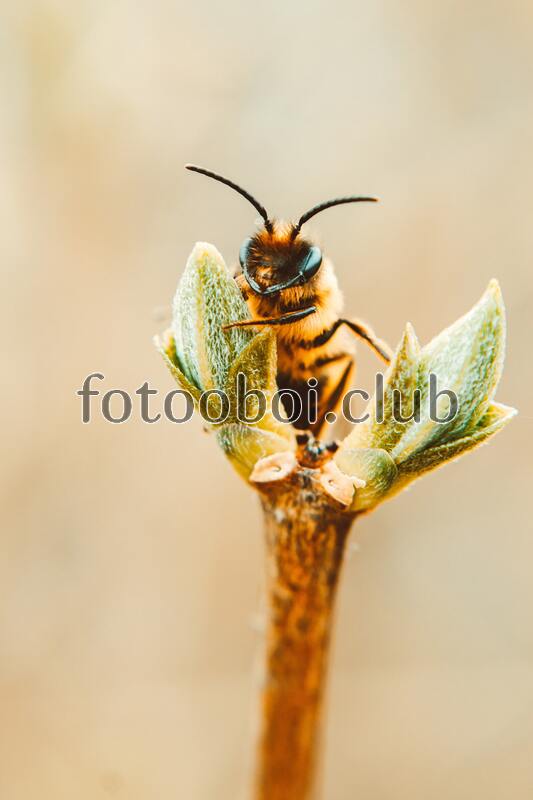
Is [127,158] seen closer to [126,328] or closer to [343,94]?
[126,328]

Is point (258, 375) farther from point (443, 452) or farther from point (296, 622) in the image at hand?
point (296, 622)

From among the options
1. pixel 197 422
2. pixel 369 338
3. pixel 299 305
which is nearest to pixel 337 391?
pixel 369 338

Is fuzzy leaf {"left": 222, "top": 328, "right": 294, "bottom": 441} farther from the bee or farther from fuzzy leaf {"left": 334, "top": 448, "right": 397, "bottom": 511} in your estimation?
the bee

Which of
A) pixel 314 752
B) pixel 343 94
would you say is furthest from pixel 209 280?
pixel 343 94

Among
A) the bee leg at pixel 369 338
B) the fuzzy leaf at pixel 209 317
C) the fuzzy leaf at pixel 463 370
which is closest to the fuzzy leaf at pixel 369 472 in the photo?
the fuzzy leaf at pixel 463 370

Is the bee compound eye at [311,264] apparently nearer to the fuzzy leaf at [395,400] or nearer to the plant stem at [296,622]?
the fuzzy leaf at [395,400]

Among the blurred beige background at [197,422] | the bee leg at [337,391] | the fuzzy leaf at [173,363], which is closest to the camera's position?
the fuzzy leaf at [173,363]

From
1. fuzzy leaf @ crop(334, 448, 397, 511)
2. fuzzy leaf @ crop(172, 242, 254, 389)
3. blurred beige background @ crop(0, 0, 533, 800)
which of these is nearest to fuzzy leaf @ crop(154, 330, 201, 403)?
fuzzy leaf @ crop(172, 242, 254, 389)
